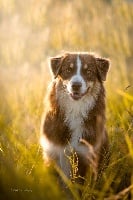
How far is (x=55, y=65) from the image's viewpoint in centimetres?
624

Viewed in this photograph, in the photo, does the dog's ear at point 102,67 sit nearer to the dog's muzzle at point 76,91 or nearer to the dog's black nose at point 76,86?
the dog's muzzle at point 76,91

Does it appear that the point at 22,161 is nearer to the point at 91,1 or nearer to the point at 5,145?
the point at 5,145

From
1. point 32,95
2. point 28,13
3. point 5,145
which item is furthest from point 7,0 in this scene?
point 5,145

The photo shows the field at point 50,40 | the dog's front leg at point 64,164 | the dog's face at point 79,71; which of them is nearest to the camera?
the dog's front leg at point 64,164

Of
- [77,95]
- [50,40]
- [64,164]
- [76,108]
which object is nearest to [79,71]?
[77,95]

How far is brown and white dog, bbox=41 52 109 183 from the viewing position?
18.5ft

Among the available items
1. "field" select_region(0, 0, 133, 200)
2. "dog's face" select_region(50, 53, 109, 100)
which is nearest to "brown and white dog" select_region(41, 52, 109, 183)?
"dog's face" select_region(50, 53, 109, 100)

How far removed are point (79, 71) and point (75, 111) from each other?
16.2 inches

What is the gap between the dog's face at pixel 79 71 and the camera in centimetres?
578

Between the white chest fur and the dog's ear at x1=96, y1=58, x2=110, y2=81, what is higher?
the dog's ear at x1=96, y1=58, x2=110, y2=81

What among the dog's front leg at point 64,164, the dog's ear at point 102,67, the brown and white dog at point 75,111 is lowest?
the dog's front leg at point 64,164

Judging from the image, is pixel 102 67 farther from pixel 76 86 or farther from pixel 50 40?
pixel 50 40

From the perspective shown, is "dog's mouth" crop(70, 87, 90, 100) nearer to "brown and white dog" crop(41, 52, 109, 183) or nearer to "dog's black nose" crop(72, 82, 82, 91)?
"brown and white dog" crop(41, 52, 109, 183)

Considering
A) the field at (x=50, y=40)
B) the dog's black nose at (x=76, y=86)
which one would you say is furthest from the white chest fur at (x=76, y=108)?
the field at (x=50, y=40)
